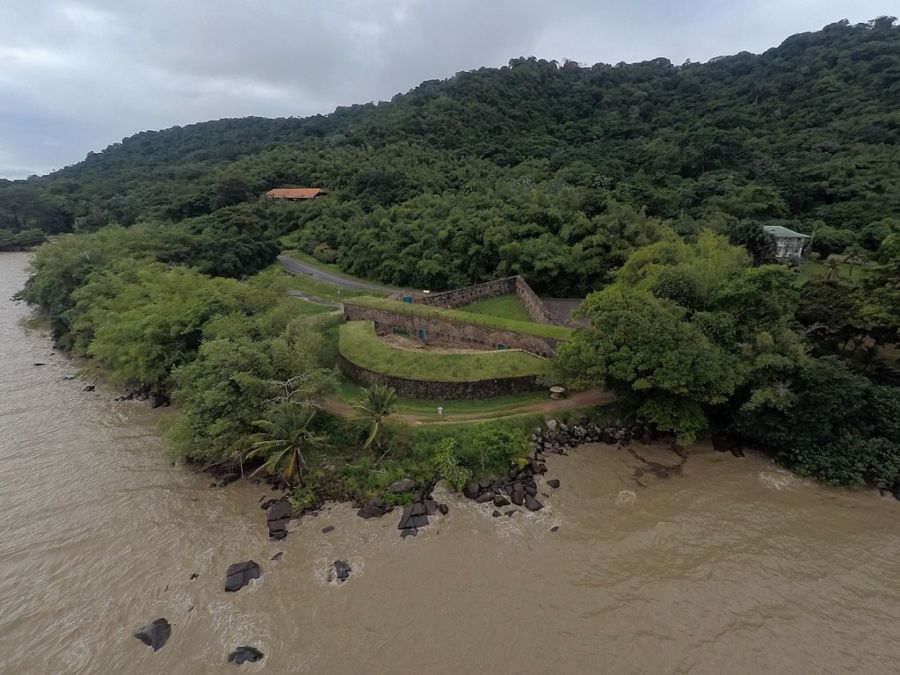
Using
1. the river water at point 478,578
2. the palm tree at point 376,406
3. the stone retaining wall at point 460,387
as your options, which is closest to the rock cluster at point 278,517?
the river water at point 478,578

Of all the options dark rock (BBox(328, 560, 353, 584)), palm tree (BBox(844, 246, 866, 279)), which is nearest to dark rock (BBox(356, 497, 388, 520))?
dark rock (BBox(328, 560, 353, 584))

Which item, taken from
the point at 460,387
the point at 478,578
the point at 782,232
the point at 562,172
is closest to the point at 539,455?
the point at 460,387

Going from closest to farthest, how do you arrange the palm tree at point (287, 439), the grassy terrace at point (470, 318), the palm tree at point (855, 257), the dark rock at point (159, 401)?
the palm tree at point (287, 439) < the dark rock at point (159, 401) < the grassy terrace at point (470, 318) < the palm tree at point (855, 257)

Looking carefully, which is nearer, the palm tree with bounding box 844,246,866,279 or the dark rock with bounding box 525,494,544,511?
the dark rock with bounding box 525,494,544,511

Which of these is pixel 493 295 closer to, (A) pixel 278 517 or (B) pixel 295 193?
(A) pixel 278 517

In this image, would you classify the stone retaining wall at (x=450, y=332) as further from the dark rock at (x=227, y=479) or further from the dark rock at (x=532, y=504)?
the dark rock at (x=227, y=479)

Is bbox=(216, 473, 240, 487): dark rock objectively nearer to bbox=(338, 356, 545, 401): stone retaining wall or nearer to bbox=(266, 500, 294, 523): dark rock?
bbox=(266, 500, 294, 523): dark rock

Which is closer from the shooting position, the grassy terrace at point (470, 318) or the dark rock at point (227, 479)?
the dark rock at point (227, 479)
